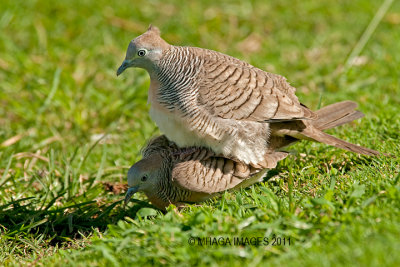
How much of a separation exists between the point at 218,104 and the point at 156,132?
78.7 inches

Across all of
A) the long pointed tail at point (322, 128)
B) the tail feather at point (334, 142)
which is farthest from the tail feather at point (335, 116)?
the tail feather at point (334, 142)

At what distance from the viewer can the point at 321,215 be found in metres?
3.34

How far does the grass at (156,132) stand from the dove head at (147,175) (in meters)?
0.24

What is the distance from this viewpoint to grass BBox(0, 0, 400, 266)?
3.24 m

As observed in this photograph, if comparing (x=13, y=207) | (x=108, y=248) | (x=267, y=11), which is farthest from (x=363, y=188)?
(x=267, y=11)

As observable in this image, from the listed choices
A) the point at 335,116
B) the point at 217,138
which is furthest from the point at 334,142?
the point at 217,138

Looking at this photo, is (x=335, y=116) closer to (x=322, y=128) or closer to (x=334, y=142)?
(x=322, y=128)

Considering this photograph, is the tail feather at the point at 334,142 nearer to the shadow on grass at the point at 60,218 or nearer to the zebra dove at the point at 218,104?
the zebra dove at the point at 218,104

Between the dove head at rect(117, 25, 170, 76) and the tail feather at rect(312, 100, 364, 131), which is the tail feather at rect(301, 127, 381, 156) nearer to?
the tail feather at rect(312, 100, 364, 131)

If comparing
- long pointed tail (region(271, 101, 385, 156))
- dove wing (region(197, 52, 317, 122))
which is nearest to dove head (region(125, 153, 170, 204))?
dove wing (region(197, 52, 317, 122))

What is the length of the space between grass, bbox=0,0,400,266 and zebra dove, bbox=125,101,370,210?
0.16 m

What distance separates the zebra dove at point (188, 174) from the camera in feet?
14.2

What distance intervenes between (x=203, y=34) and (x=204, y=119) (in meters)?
4.36

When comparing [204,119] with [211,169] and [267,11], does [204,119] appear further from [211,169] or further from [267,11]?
[267,11]
